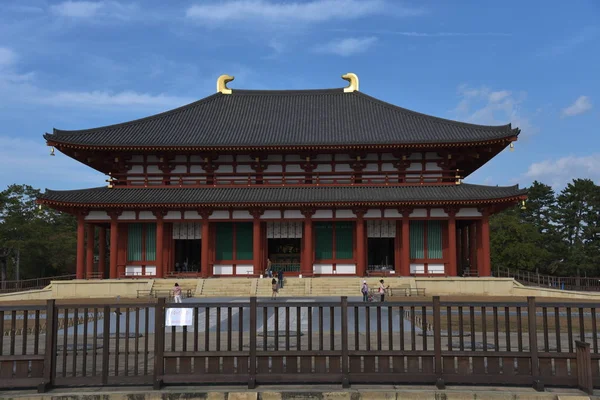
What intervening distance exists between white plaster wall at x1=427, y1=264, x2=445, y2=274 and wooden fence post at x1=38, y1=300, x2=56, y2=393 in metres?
27.7

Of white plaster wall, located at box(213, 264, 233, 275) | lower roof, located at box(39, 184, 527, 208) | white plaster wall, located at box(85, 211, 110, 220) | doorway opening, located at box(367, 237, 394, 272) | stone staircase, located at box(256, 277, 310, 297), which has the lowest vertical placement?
stone staircase, located at box(256, 277, 310, 297)

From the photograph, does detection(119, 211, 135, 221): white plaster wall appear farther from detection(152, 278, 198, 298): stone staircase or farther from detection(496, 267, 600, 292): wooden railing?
detection(496, 267, 600, 292): wooden railing

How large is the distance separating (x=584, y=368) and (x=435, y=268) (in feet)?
81.7

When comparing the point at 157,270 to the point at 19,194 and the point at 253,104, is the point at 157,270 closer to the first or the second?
the point at 253,104

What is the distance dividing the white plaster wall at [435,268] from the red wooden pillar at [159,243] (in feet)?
60.9

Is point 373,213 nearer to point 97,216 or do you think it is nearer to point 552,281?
point 97,216

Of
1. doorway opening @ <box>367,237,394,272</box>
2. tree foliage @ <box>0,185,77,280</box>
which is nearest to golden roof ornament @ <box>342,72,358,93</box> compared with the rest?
doorway opening @ <box>367,237,394,272</box>

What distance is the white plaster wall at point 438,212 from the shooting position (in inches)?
1275

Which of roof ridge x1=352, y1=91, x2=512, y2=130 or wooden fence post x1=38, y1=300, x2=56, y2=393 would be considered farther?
roof ridge x1=352, y1=91, x2=512, y2=130

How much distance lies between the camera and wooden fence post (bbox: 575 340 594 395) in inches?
333

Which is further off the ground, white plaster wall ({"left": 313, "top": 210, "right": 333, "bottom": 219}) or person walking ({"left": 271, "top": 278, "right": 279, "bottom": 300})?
white plaster wall ({"left": 313, "top": 210, "right": 333, "bottom": 219})

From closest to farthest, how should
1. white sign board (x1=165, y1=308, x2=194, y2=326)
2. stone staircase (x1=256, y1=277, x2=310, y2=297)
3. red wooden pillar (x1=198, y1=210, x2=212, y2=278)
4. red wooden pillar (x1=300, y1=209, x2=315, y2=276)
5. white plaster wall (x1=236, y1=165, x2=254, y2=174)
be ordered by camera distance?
white sign board (x1=165, y1=308, x2=194, y2=326), stone staircase (x1=256, y1=277, x2=310, y2=297), red wooden pillar (x1=300, y1=209, x2=315, y2=276), red wooden pillar (x1=198, y1=210, x2=212, y2=278), white plaster wall (x1=236, y1=165, x2=254, y2=174)

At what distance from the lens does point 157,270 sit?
32.7 meters

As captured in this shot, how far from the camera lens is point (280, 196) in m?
Result: 32.7
